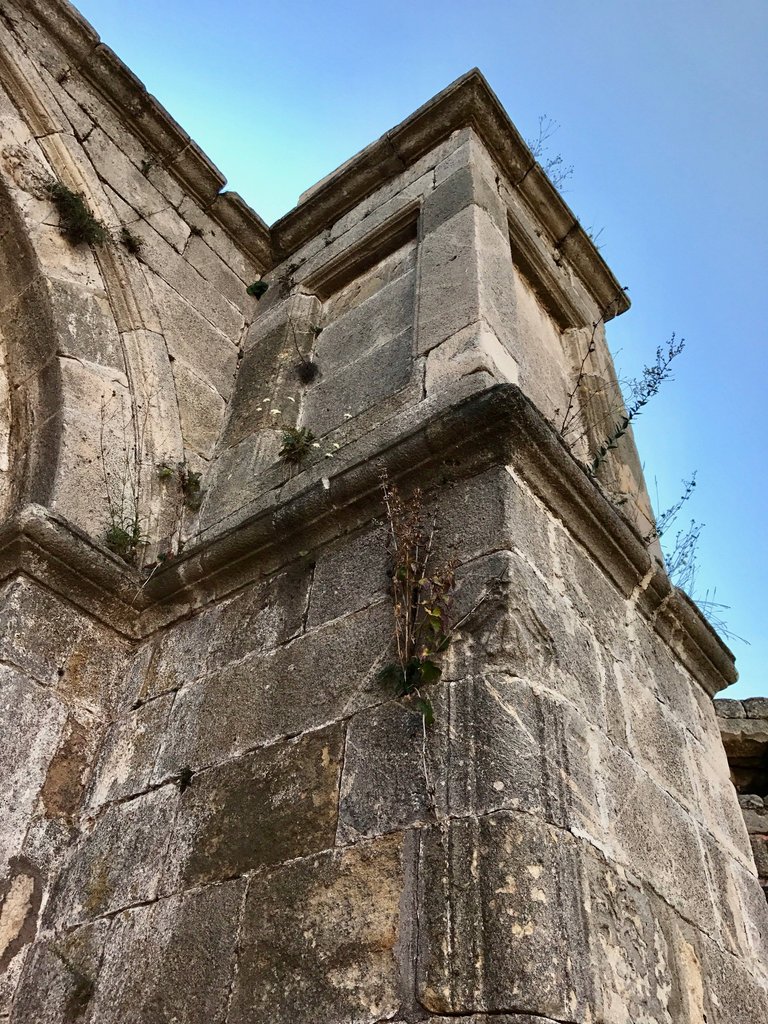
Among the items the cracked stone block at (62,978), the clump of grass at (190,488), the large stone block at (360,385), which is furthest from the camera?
the clump of grass at (190,488)

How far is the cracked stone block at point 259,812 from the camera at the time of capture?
7.39 ft

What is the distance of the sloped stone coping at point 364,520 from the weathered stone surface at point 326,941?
3.84ft

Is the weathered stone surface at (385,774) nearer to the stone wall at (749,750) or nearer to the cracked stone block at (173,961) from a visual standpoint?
the cracked stone block at (173,961)

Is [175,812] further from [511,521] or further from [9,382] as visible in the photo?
[9,382]

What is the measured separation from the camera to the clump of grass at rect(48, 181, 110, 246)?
415cm

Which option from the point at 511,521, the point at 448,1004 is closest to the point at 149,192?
the point at 511,521

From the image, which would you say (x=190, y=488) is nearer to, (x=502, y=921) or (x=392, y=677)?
(x=392, y=677)

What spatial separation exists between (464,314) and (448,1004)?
2542mm

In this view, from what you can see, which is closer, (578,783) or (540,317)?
(578,783)

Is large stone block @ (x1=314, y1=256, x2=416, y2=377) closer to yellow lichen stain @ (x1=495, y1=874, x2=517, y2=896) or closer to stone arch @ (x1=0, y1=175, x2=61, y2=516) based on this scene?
stone arch @ (x1=0, y1=175, x2=61, y2=516)

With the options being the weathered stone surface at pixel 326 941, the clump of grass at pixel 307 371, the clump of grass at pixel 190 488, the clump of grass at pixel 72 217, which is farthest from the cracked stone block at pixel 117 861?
the clump of grass at pixel 72 217

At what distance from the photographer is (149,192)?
489 centimetres

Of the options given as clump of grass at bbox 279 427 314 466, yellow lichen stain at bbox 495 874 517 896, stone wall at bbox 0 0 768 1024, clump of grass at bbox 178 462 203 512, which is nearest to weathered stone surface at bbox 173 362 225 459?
stone wall at bbox 0 0 768 1024

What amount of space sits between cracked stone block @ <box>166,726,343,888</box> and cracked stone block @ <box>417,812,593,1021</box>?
1.31 feet
